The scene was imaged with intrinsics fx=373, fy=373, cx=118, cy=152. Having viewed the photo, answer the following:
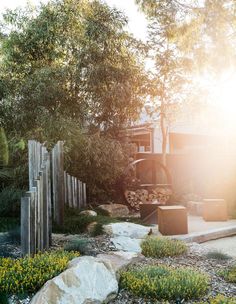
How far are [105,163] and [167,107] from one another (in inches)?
208

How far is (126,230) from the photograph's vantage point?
19.8 ft

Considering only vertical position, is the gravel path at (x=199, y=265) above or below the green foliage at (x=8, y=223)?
below

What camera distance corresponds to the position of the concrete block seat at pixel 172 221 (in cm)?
643

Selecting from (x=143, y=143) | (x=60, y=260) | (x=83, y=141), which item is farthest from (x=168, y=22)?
(x=143, y=143)

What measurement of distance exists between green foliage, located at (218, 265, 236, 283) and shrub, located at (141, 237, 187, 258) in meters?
0.87

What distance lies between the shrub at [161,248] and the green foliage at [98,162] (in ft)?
14.2

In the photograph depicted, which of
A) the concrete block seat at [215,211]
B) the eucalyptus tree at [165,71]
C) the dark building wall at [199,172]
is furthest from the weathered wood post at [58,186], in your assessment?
the eucalyptus tree at [165,71]

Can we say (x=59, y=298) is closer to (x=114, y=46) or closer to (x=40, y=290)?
(x=40, y=290)

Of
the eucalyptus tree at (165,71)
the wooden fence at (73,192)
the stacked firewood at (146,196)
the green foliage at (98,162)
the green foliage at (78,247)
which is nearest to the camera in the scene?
the green foliage at (78,247)

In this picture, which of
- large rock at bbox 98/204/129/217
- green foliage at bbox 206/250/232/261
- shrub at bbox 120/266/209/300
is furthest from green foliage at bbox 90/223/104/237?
large rock at bbox 98/204/129/217

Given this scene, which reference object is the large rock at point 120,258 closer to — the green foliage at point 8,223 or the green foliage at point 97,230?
the green foliage at point 97,230

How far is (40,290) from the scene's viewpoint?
316 cm

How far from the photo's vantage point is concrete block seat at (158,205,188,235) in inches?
253

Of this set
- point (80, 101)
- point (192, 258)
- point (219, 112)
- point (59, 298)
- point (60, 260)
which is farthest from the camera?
point (219, 112)
